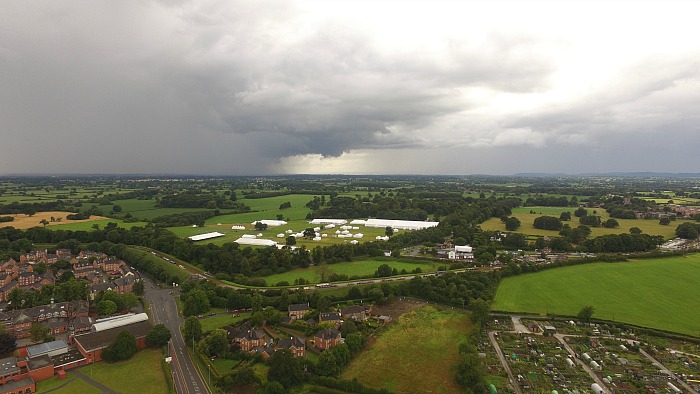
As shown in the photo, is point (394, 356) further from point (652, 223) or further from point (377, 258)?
point (652, 223)

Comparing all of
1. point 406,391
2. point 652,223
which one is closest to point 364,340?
point 406,391

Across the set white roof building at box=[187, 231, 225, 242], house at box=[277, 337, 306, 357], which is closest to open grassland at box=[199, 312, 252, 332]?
house at box=[277, 337, 306, 357]

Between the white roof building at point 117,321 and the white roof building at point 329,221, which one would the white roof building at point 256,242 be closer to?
the white roof building at point 329,221

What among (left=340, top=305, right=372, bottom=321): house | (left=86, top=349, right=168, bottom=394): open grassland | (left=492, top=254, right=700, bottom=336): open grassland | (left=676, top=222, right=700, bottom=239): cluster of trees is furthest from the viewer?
(left=676, top=222, right=700, bottom=239): cluster of trees

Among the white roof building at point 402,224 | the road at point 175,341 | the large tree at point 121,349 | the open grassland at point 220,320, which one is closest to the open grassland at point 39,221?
the road at point 175,341

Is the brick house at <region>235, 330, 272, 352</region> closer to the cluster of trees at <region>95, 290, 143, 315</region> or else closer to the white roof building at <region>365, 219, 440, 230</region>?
the cluster of trees at <region>95, 290, 143, 315</region>
